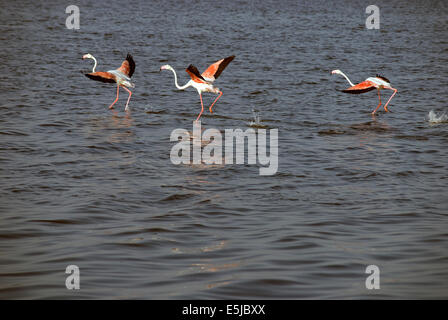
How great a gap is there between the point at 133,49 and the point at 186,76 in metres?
5.01

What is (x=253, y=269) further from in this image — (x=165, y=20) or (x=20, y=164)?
(x=165, y=20)

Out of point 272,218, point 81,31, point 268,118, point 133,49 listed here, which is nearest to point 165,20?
point 81,31

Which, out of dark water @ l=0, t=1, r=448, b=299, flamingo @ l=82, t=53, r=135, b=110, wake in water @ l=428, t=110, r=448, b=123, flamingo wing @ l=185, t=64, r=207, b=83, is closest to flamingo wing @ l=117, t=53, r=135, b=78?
flamingo @ l=82, t=53, r=135, b=110

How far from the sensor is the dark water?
5.95 meters

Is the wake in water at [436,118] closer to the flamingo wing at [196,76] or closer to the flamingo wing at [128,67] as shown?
the flamingo wing at [196,76]

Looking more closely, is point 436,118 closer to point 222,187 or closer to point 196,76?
point 196,76

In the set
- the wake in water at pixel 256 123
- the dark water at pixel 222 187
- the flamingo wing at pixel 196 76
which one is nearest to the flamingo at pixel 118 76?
the dark water at pixel 222 187

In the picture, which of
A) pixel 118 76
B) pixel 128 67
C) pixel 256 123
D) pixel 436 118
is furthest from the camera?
pixel 128 67

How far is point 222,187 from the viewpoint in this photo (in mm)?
8984

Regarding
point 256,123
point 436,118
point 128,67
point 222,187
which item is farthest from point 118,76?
point 436,118

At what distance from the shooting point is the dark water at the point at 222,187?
5.95 metres

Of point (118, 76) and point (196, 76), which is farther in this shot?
point (118, 76)

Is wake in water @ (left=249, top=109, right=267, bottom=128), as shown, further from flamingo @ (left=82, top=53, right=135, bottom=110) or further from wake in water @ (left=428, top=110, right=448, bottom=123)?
wake in water @ (left=428, top=110, right=448, bottom=123)

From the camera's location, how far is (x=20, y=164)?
31.8 ft
